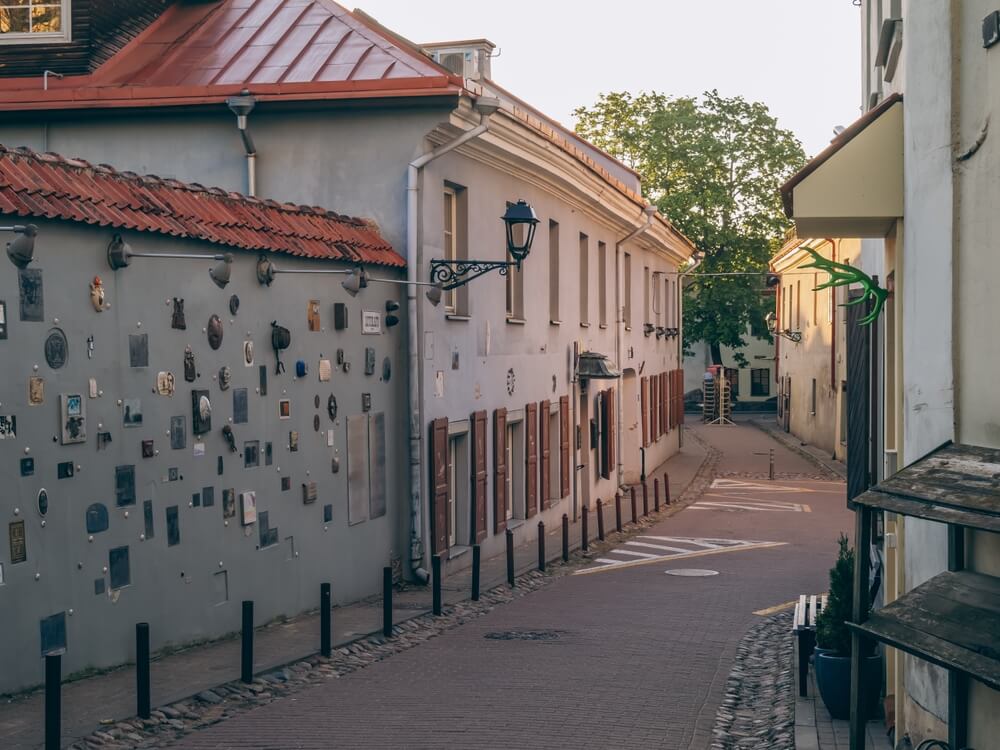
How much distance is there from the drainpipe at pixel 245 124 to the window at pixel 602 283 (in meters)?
11.4

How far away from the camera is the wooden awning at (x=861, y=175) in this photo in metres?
8.51

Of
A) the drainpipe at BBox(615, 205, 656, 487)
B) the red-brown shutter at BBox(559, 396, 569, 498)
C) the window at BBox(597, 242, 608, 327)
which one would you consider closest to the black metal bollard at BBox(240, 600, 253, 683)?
the red-brown shutter at BBox(559, 396, 569, 498)

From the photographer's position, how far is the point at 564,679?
10711mm

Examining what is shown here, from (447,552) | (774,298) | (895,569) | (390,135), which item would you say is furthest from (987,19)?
(774,298)

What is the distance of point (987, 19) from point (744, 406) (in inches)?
2317

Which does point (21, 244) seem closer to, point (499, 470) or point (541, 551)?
point (541, 551)

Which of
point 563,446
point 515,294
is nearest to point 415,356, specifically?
point 515,294

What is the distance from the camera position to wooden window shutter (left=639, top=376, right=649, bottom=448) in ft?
105

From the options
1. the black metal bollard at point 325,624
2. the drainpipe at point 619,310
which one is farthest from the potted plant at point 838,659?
the drainpipe at point 619,310

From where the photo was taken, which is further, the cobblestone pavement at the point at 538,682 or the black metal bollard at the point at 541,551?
the black metal bollard at the point at 541,551

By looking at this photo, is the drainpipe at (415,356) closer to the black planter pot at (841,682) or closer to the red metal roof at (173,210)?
the red metal roof at (173,210)

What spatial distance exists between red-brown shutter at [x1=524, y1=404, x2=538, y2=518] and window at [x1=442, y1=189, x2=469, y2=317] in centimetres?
342

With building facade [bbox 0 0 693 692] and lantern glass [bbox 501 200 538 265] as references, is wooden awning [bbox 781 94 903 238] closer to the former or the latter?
building facade [bbox 0 0 693 692]

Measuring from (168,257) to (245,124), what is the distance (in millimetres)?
5139
